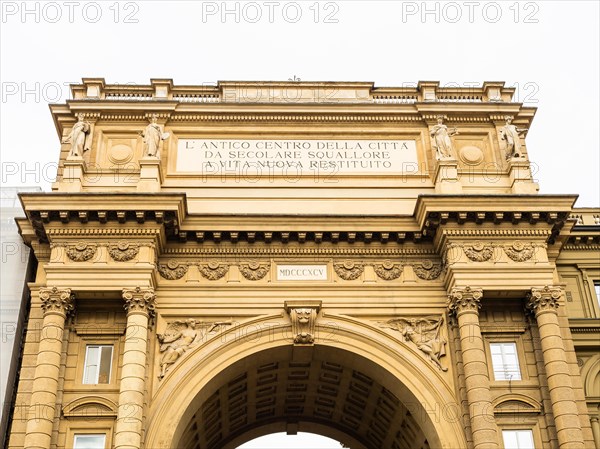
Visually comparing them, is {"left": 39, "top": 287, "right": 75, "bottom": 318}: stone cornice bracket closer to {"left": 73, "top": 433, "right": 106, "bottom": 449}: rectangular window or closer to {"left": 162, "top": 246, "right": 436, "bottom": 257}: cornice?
{"left": 162, "top": 246, "right": 436, "bottom": 257}: cornice

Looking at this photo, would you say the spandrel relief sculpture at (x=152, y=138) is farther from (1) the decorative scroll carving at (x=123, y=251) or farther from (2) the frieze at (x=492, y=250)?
(2) the frieze at (x=492, y=250)

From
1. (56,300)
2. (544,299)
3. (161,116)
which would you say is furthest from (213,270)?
(544,299)

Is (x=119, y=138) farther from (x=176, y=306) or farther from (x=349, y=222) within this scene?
(x=349, y=222)

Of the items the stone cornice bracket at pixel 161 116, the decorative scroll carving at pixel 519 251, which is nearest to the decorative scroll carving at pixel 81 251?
the stone cornice bracket at pixel 161 116

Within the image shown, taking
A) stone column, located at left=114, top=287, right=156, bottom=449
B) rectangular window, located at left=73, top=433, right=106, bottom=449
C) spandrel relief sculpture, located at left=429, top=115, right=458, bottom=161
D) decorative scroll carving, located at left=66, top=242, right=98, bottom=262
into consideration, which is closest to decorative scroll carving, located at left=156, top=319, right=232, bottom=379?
stone column, located at left=114, top=287, right=156, bottom=449

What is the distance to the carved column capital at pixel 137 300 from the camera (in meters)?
22.1

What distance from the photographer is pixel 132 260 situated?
2273 cm

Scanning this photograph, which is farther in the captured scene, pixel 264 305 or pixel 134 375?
pixel 264 305

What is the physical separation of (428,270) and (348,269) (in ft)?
7.33

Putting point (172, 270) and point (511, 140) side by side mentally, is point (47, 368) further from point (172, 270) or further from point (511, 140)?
point (511, 140)

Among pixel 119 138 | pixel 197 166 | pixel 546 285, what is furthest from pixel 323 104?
pixel 546 285

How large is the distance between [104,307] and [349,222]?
7009 millimetres

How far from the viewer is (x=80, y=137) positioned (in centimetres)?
2506

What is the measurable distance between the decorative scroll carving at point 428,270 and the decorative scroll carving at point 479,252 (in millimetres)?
1138
